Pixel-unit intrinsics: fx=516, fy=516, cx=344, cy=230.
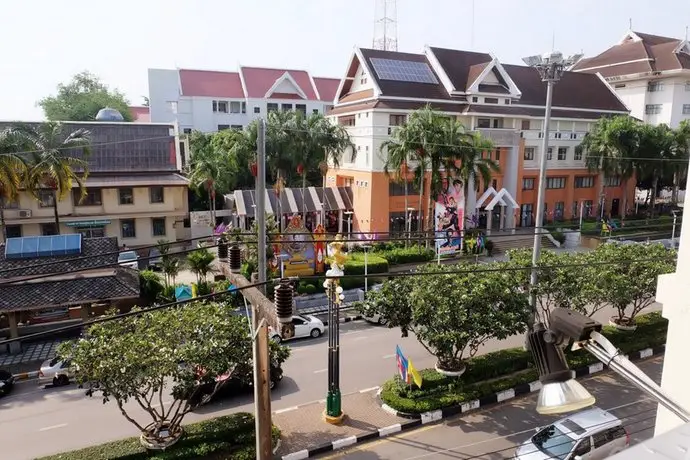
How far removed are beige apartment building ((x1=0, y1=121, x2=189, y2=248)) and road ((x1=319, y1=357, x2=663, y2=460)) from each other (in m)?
22.3

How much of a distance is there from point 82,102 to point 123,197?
111 feet

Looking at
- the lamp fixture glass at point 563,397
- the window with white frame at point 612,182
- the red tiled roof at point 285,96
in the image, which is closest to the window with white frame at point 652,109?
the window with white frame at point 612,182

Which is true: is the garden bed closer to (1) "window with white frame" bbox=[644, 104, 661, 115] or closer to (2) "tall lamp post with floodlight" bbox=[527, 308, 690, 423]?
(2) "tall lamp post with floodlight" bbox=[527, 308, 690, 423]

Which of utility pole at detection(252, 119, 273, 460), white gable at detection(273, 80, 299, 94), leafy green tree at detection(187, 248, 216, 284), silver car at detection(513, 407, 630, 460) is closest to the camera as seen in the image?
utility pole at detection(252, 119, 273, 460)

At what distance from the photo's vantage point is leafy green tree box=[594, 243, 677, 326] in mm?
15883

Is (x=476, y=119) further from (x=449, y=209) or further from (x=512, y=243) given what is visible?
(x=449, y=209)

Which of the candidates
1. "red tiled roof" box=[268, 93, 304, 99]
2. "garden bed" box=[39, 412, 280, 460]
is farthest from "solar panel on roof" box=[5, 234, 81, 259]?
"red tiled roof" box=[268, 93, 304, 99]

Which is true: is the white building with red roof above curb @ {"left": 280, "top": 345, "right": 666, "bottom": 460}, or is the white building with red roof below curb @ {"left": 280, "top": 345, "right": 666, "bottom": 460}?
above

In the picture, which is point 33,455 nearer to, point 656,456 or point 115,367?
point 115,367

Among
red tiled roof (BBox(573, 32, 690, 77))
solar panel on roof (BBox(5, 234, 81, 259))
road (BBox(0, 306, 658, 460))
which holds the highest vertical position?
red tiled roof (BBox(573, 32, 690, 77))

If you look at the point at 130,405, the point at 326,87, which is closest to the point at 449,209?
the point at 130,405

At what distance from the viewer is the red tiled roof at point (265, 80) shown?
168 feet

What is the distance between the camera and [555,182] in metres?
40.1

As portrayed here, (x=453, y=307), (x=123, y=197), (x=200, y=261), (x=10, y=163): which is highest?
(x=10, y=163)
